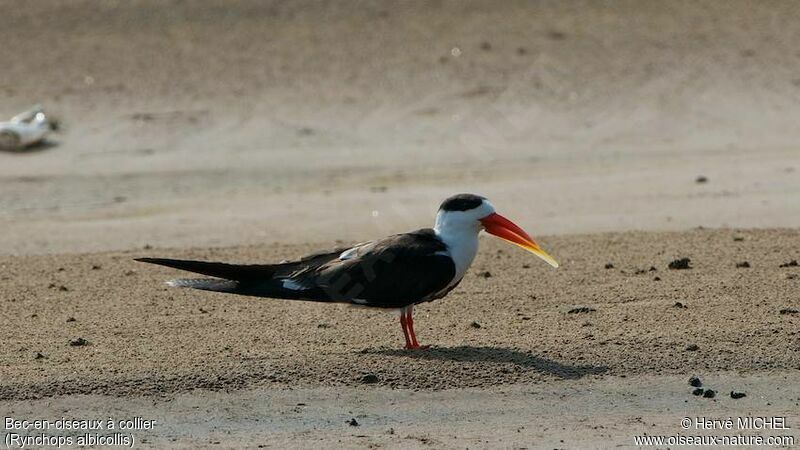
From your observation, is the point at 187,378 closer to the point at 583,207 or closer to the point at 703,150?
the point at 583,207

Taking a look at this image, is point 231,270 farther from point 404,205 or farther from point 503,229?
point 404,205

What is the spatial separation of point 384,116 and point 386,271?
24.0 ft

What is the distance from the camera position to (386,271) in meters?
7.05

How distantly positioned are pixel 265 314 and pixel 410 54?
25.7 feet

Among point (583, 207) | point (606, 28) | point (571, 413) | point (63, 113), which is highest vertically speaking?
point (606, 28)

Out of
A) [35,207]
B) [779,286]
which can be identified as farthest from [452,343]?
[35,207]

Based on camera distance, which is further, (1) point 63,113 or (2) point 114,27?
(2) point 114,27

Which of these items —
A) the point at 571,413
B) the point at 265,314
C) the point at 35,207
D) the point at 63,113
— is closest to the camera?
the point at 571,413

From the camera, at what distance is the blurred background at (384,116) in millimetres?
11359

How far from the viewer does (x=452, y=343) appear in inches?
288

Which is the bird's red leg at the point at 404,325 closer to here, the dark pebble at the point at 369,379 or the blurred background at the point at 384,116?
the dark pebble at the point at 369,379

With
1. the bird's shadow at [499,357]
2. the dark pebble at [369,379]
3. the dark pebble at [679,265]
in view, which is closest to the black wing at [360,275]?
the bird's shadow at [499,357]

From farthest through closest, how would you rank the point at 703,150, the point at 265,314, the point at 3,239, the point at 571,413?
the point at 703,150 → the point at 3,239 → the point at 265,314 → the point at 571,413

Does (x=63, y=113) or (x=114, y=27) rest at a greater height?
(x=114, y=27)
